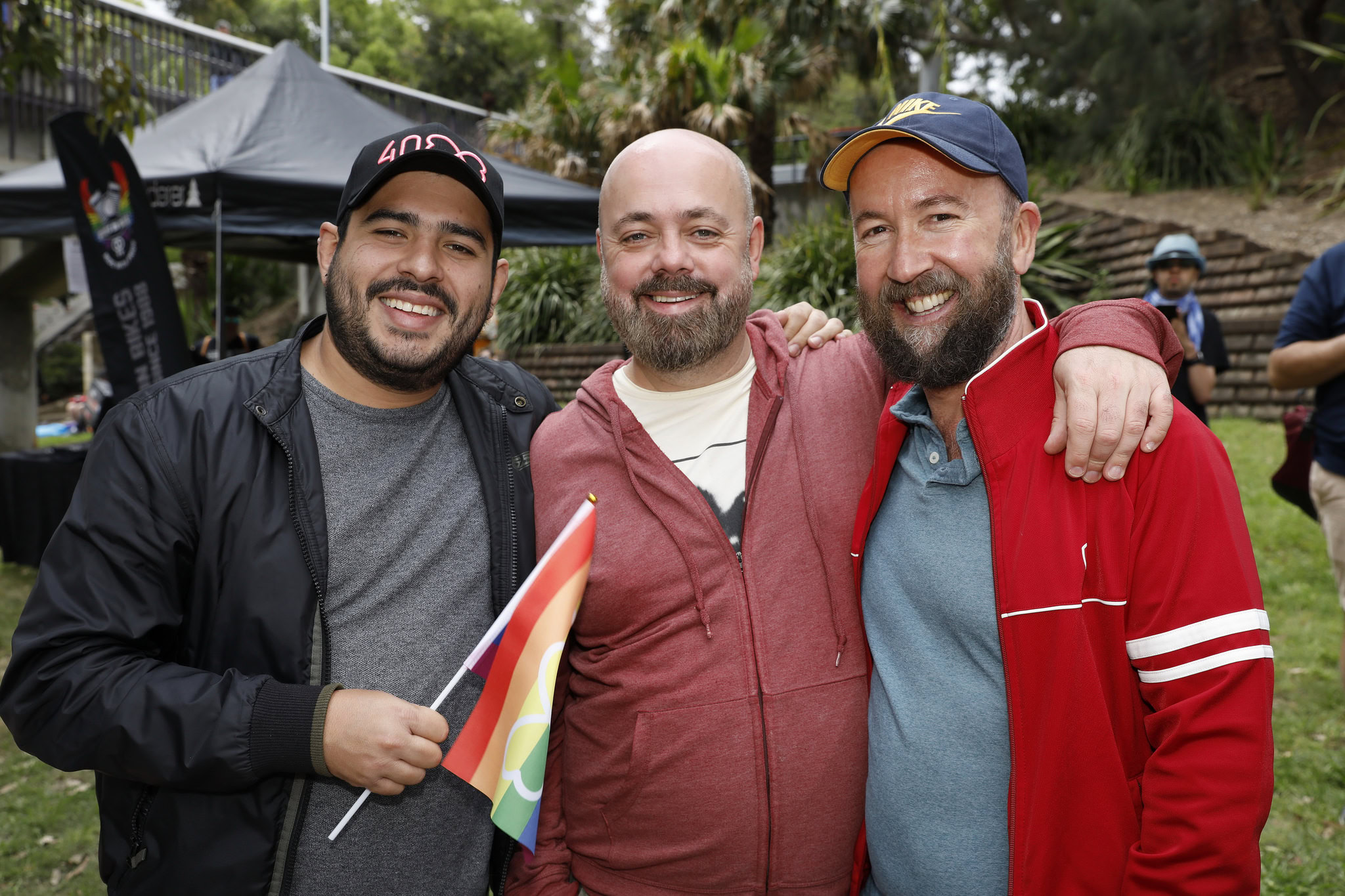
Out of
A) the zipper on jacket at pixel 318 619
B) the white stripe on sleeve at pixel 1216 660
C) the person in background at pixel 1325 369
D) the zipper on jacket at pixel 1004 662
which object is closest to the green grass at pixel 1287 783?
the person in background at pixel 1325 369

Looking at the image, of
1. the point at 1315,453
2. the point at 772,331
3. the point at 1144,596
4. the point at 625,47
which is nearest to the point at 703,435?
the point at 772,331

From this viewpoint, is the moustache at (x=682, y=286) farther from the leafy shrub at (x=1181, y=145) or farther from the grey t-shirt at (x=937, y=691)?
the leafy shrub at (x=1181, y=145)

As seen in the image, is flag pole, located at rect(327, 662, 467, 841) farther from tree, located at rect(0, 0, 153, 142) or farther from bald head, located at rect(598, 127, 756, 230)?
tree, located at rect(0, 0, 153, 142)

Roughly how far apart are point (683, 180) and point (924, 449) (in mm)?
941

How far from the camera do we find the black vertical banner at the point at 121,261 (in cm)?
491

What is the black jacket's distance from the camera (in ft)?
5.62

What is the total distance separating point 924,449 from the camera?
1905 millimetres

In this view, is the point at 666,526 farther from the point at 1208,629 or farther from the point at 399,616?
the point at 1208,629

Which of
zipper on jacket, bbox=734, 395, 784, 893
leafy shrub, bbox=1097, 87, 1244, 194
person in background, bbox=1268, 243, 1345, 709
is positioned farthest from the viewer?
leafy shrub, bbox=1097, 87, 1244, 194

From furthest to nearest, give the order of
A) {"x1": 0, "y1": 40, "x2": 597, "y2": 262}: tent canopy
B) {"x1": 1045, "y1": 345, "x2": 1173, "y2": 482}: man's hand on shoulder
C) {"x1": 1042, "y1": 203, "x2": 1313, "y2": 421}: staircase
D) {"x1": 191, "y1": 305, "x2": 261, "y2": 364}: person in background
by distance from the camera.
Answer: {"x1": 1042, "y1": 203, "x2": 1313, "y2": 421}: staircase → {"x1": 191, "y1": 305, "x2": 261, "y2": 364}: person in background → {"x1": 0, "y1": 40, "x2": 597, "y2": 262}: tent canopy → {"x1": 1045, "y1": 345, "x2": 1173, "y2": 482}: man's hand on shoulder

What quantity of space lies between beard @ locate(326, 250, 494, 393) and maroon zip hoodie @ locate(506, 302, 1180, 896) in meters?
0.39

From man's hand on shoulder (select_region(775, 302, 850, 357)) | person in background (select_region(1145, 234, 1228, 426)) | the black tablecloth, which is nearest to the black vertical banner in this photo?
the black tablecloth

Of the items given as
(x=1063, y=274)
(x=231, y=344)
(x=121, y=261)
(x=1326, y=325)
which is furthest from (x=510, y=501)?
(x=1063, y=274)

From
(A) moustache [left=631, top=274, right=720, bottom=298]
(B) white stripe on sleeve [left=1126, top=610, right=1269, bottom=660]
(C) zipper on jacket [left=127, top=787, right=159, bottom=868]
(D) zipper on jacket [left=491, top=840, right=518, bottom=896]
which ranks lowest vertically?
(D) zipper on jacket [left=491, top=840, right=518, bottom=896]
